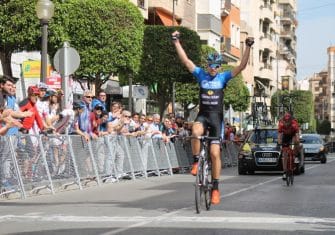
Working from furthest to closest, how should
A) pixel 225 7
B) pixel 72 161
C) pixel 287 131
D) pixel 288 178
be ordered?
pixel 225 7 → pixel 287 131 → pixel 288 178 → pixel 72 161

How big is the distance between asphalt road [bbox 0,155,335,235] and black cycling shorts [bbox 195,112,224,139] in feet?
3.75

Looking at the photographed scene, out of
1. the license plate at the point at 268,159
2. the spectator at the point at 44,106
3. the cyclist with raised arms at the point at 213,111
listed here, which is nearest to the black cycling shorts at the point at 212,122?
the cyclist with raised arms at the point at 213,111

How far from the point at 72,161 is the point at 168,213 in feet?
22.2

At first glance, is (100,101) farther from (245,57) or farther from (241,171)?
(245,57)

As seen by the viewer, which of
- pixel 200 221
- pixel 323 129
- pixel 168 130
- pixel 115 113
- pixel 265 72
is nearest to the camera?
pixel 200 221

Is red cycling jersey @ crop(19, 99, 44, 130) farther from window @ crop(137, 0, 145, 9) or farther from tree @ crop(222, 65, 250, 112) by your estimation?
tree @ crop(222, 65, 250, 112)

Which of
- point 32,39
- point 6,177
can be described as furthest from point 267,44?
point 6,177

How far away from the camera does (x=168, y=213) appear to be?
39.6 feet

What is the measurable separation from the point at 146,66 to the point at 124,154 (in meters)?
18.7

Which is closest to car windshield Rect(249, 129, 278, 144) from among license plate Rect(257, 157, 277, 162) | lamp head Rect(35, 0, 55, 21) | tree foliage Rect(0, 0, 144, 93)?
license plate Rect(257, 157, 277, 162)

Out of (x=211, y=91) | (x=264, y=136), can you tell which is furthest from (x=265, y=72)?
(x=211, y=91)

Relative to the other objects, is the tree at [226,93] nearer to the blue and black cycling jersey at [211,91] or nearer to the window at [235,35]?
the window at [235,35]

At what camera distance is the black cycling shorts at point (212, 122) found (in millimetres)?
12398

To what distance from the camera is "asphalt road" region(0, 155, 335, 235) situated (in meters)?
10.2
